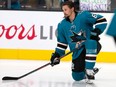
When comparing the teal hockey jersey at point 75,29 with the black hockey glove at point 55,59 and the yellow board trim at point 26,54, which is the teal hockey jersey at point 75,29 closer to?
the black hockey glove at point 55,59

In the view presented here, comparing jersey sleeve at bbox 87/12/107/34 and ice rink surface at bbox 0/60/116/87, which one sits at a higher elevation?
jersey sleeve at bbox 87/12/107/34

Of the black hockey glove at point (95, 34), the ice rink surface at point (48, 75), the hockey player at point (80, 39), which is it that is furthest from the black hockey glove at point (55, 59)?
the black hockey glove at point (95, 34)

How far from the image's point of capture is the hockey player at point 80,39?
2.98m

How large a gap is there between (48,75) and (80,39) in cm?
87

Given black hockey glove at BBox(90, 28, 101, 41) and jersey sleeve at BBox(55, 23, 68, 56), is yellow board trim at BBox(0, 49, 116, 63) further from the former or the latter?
black hockey glove at BBox(90, 28, 101, 41)

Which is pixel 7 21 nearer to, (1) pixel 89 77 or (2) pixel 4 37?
(2) pixel 4 37

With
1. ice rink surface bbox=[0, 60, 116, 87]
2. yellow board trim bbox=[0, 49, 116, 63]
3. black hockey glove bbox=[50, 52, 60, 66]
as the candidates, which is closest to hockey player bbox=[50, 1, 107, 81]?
black hockey glove bbox=[50, 52, 60, 66]

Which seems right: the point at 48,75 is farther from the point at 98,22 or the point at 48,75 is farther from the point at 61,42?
the point at 98,22

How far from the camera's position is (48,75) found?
3.81m

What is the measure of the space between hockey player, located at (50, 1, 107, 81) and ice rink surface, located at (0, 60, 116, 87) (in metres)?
0.18

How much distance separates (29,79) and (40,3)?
6.21ft

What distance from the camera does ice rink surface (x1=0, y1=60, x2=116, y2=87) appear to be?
10.3 feet

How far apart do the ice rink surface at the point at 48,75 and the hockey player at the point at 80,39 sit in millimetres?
176

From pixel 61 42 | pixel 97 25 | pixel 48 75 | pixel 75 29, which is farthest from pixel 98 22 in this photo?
pixel 48 75
